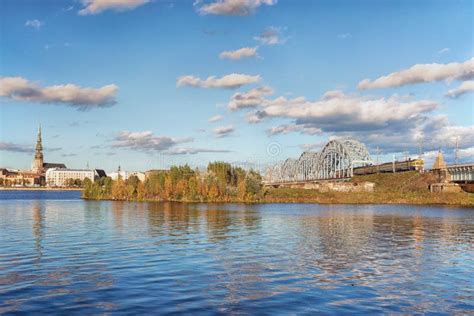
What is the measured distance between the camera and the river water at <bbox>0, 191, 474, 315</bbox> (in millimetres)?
20797

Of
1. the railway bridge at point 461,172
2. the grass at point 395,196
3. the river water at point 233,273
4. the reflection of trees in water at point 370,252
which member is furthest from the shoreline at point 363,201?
the river water at point 233,273

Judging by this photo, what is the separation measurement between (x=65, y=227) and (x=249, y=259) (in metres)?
31.6

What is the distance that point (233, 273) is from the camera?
27.8m

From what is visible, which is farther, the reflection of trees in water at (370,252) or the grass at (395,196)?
the grass at (395,196)

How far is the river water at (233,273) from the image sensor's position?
20797mm

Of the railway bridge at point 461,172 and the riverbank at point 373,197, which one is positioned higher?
the railway bridge at point 461,172

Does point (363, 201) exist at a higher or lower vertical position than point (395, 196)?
lower

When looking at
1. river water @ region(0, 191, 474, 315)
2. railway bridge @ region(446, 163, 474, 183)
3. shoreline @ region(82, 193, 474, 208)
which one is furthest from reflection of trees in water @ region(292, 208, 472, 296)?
railway bridge @ region(446, 163, 474, 183)

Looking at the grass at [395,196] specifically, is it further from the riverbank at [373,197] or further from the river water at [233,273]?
the river water at [233,273]

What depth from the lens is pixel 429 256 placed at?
3556 centimetres

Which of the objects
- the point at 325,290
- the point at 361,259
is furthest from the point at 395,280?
the point at 361,259

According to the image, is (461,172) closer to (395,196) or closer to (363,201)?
(395,196)

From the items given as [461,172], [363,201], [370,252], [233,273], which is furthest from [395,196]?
[233,273]

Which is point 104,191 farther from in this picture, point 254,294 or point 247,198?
point 254,294
